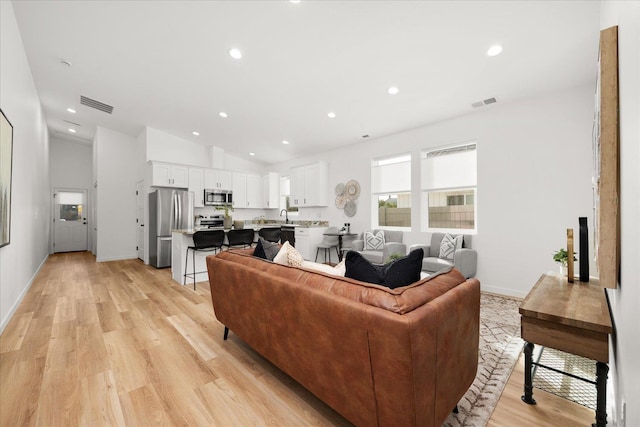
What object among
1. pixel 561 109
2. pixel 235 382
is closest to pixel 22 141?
pixel 235 382

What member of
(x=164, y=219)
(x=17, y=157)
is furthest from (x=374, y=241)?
(x=17, y=157)

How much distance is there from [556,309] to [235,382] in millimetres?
2088

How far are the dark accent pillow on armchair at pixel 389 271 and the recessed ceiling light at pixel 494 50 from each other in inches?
100

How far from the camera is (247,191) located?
7.63 m

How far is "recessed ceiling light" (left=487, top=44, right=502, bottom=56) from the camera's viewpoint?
2.69 m

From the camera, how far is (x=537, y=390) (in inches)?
71.5

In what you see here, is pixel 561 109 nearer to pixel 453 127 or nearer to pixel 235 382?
pixel 453 127

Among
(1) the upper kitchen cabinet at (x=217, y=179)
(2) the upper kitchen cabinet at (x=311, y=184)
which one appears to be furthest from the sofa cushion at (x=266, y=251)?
(1) the upper kitchen cabinet at (x=217, y=179)

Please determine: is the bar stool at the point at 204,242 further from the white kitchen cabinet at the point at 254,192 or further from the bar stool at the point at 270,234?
the white kitchen cabinet at the point at 254,192

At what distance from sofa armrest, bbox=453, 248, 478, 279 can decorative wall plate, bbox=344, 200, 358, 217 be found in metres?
2.41

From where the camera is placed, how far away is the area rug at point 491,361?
1.58 meters

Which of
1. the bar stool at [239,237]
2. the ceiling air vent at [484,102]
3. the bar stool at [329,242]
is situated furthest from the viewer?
the bar stool at [329,242]

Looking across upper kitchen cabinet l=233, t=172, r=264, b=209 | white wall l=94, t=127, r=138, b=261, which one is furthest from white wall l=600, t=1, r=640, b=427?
white wall l=94, t=127, r=138, b=261

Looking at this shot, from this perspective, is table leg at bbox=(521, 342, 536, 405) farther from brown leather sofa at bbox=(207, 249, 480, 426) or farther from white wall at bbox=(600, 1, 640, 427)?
white wall at bbox=(600, 1, 640, 427)
